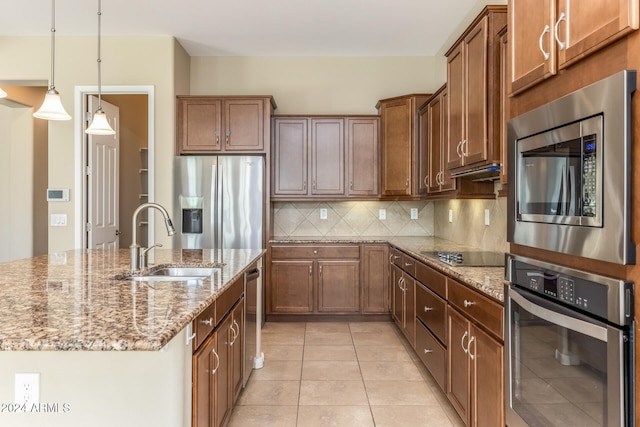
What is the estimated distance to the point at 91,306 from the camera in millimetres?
1303

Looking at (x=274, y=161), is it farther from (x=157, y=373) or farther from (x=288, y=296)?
(x=157, y=373)

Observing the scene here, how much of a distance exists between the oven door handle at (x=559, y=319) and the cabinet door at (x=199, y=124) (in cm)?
336

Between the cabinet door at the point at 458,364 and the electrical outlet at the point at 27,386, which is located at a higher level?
the electrical outlet at the point at 27,386

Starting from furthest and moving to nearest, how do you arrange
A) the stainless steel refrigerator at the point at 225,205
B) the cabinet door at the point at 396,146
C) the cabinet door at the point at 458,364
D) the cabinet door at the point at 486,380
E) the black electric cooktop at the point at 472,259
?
the cabinet door at the point at 396,146
the stainless steel refrigerator at the point at 225,205
the black electric cooktop at the point at 472,259
the cabinet door at the point at 458,364
the cabinet door at the point at 486,380

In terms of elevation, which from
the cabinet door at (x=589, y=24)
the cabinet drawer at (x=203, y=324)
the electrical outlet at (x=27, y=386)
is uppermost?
the cabinet door at (x=589, y=24)

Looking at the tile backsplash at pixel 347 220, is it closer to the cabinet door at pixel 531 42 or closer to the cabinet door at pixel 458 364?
the cabinet door at pixel 458 364

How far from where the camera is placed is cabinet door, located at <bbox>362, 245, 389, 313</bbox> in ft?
13.6

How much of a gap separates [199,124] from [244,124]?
47cm

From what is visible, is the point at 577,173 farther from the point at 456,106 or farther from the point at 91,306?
the point at 456,106

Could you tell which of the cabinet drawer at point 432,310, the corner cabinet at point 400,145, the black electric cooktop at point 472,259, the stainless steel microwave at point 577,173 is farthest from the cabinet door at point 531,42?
the corner cabinet at point 400,145

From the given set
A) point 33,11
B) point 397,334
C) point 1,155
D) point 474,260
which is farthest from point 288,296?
point 1,155

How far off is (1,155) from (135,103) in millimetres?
1733

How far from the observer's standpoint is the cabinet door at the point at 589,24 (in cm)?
94

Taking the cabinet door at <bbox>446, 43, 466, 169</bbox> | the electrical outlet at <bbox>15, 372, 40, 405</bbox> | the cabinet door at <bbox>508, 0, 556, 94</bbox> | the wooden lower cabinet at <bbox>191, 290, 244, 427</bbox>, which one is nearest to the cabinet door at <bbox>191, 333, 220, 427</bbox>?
the wooden lower cabinet at <bbox>191, 290, 244, 427</bbox>
